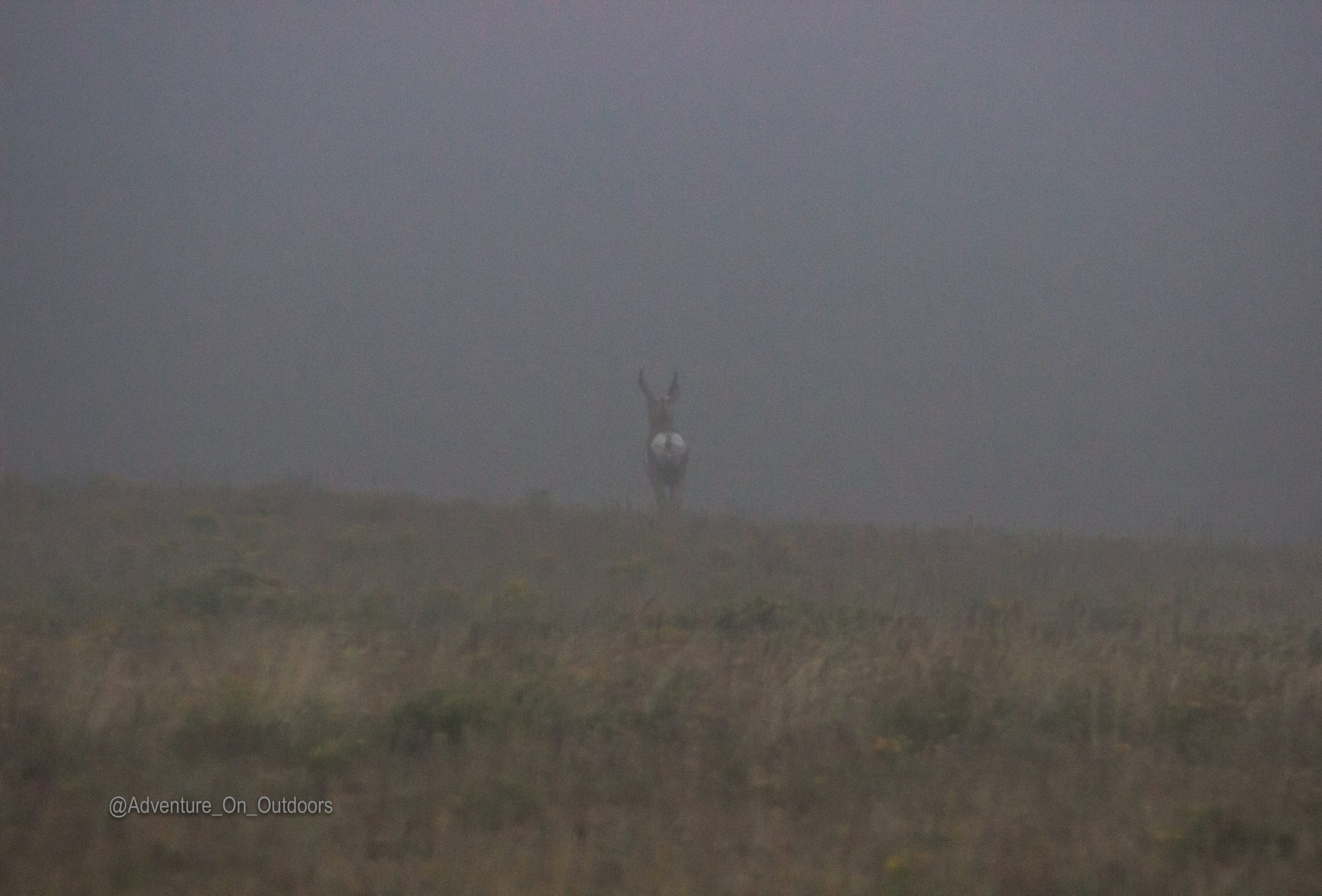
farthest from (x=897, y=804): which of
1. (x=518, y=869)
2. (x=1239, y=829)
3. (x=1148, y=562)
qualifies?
(x=1148, y=562)

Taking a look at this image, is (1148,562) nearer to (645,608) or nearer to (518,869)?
(645,608)

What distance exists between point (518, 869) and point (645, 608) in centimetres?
507

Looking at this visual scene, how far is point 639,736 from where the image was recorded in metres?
6.32

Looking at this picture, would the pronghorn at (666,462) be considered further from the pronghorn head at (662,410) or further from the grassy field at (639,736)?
the grassy field at (639,736)

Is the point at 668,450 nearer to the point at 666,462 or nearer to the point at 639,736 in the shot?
the point at 666,462

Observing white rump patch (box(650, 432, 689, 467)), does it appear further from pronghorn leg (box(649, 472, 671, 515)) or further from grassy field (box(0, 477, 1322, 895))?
grassy field (box(0, 477, 1322, 895))

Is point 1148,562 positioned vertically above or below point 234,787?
above

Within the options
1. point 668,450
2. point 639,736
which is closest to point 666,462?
point 668,450

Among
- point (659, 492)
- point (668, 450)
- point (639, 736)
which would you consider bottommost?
point (639, 736)

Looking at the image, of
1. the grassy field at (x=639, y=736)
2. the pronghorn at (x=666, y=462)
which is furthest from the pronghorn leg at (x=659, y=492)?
the grassy field at (x=639, y=736)

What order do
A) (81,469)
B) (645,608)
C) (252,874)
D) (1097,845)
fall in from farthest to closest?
1. (81,469)
2. (645,608)
3. (1097,845)
4. (252,874)

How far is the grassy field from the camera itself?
472cm

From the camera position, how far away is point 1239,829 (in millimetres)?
5141

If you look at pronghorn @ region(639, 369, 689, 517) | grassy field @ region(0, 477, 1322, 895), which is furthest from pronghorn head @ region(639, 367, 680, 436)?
grassy field @ region(0, 477, 1322, 895)
